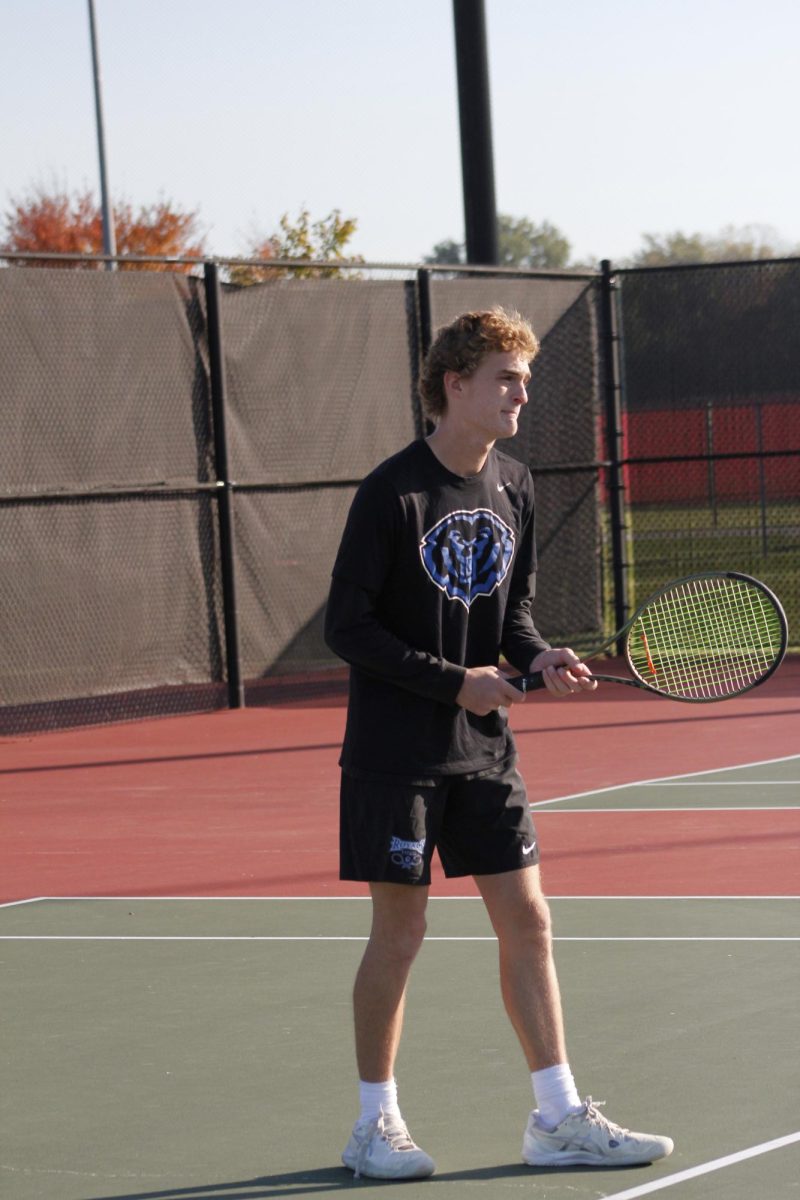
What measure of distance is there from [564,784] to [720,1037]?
5012 mm

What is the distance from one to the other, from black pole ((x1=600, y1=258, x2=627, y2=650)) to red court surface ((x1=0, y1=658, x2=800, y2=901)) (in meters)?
1.29

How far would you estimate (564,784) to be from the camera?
10.3m

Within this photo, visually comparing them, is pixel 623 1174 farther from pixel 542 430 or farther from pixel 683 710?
pixel 542 430

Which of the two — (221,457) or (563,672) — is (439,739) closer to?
(563,672)

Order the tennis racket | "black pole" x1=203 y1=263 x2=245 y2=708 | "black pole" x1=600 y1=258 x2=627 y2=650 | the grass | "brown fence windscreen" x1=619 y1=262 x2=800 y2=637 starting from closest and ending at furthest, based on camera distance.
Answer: the tennis racket → "black pole" x1=203 y1=263 x2=245 y2=708 → "black pole" x1=600 y1=258 x2=627 y2=650 → "brown fence windscreen" x1=619 y1=262 x2=800 y2=637 → the grass

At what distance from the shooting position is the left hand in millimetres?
4203

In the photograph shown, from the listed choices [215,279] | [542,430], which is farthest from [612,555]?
[215,279]

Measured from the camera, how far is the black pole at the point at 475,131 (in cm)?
1641

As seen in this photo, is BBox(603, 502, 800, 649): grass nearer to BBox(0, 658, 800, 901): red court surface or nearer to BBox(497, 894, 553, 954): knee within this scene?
BBox(0, 658, 800, 901): red court surface

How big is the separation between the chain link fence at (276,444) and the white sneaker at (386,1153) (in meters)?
8.49

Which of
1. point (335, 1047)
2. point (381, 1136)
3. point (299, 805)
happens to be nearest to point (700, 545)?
point (299, 805)

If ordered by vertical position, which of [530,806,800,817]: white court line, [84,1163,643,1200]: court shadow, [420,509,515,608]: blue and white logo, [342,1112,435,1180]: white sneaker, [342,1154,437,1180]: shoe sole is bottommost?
[530,806,800,817]: white court line

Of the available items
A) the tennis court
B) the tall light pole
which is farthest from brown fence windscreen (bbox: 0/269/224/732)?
the tall light pole

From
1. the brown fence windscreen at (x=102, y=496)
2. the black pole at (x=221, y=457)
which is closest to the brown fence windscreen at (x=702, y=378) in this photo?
the black pole at (x=221, y=457)
